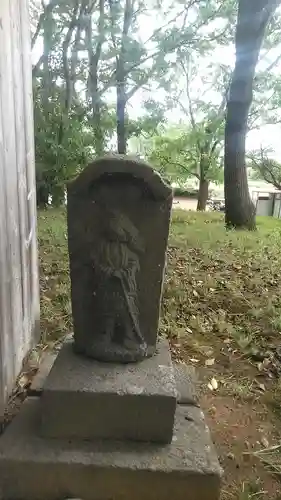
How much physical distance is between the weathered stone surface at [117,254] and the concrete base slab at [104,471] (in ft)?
1.29

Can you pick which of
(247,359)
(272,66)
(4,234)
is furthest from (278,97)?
(4,234)

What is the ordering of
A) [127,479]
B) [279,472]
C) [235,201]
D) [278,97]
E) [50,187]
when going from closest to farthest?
[127,479] < [279,472] < [235,201] < [50,187] < [278,97]

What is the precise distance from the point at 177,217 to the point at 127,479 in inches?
205

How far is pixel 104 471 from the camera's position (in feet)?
5.57

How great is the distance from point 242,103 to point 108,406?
5050 millimetres

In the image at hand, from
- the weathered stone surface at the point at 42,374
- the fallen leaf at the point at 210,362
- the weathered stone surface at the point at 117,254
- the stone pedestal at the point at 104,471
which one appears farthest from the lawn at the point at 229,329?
the weathered stone surface at the point at 117,254

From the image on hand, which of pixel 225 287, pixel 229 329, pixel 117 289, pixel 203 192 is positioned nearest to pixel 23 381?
pixel 117 289

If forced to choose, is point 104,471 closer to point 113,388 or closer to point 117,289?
point 113,388

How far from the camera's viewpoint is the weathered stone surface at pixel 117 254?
1832mm

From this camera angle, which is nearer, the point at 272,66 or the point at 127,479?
the point at 127,479

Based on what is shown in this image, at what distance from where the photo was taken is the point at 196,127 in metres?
8.32

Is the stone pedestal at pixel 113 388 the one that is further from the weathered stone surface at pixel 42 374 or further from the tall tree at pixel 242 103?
the tall tree at pixel 242 103

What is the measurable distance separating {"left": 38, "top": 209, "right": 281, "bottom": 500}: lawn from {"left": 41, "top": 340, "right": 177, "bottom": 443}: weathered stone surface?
44cm

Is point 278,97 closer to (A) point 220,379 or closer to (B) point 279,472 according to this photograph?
(A) point 220,379
